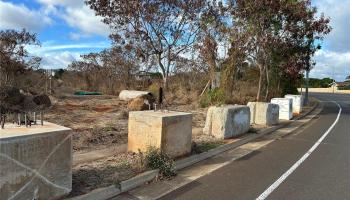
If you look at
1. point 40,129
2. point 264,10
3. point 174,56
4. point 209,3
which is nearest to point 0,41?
point 174,56

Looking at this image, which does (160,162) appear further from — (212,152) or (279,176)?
(212,152)

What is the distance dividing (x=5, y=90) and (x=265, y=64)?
15062 mm

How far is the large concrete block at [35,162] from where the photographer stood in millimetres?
5570

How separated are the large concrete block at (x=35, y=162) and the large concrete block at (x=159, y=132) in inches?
115

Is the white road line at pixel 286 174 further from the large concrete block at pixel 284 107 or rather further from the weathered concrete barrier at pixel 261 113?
the large concrete block at pixel 284 107

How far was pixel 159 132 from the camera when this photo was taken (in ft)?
30.3

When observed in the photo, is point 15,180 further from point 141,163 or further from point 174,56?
point 174,56

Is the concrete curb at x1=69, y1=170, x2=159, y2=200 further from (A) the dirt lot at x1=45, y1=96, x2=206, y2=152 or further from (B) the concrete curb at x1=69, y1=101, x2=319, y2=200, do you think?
(A) the dirt lot at x1=45, y1=96, x2=206, y2=152

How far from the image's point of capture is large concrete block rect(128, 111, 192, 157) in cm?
928

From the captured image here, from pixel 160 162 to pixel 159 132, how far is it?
0.92 m

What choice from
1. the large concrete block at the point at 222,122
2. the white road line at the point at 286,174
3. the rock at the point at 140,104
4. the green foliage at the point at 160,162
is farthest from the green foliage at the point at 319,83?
the green foliage at the point at 160,162

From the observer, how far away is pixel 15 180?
223 inches

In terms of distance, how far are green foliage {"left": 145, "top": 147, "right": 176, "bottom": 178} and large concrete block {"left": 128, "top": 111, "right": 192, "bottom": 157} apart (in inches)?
17.0

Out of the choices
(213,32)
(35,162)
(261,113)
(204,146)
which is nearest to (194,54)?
(213,32)
